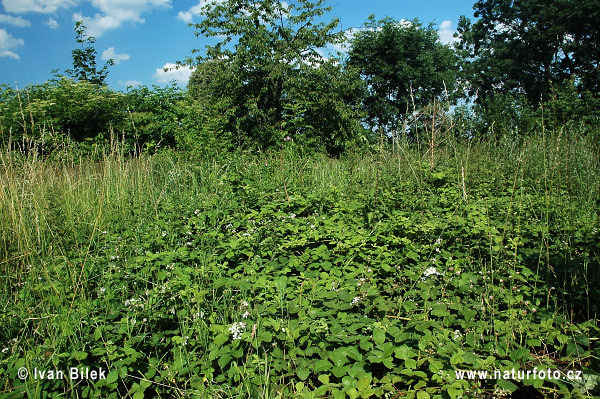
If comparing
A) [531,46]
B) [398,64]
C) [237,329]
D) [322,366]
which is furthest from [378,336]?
[531,46]

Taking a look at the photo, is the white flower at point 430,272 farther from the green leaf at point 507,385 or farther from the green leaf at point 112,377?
the green leaf at point 112,377

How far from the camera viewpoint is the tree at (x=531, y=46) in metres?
24.3

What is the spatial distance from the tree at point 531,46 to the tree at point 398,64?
5.62 m

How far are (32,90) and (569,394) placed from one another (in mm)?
13396

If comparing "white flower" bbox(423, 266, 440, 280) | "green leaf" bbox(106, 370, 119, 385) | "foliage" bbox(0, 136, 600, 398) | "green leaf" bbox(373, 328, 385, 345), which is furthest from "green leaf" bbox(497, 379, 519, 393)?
"green leaf" bbox(106, 370, 119, 385)

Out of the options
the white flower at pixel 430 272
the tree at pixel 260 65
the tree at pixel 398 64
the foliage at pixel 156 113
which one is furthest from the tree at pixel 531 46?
the white flower at pixel 430 272

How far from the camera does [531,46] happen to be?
2767 centimetres

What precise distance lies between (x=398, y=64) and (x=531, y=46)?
37.8 ft

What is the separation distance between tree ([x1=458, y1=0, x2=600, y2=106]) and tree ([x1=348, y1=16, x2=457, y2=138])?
562 centimetres

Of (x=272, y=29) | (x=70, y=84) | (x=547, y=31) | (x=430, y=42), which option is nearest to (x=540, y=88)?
(x=547, y=31)

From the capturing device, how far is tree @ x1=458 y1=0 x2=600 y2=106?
24344 mm

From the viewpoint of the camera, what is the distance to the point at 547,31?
25.8 m

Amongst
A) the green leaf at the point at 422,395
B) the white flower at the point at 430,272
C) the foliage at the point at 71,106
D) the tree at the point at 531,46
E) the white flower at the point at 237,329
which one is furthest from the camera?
the tree at the point at 531,46

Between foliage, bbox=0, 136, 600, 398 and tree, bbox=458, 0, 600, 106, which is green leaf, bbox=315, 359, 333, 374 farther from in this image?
tree, bbox=458, 0, 600, 106
